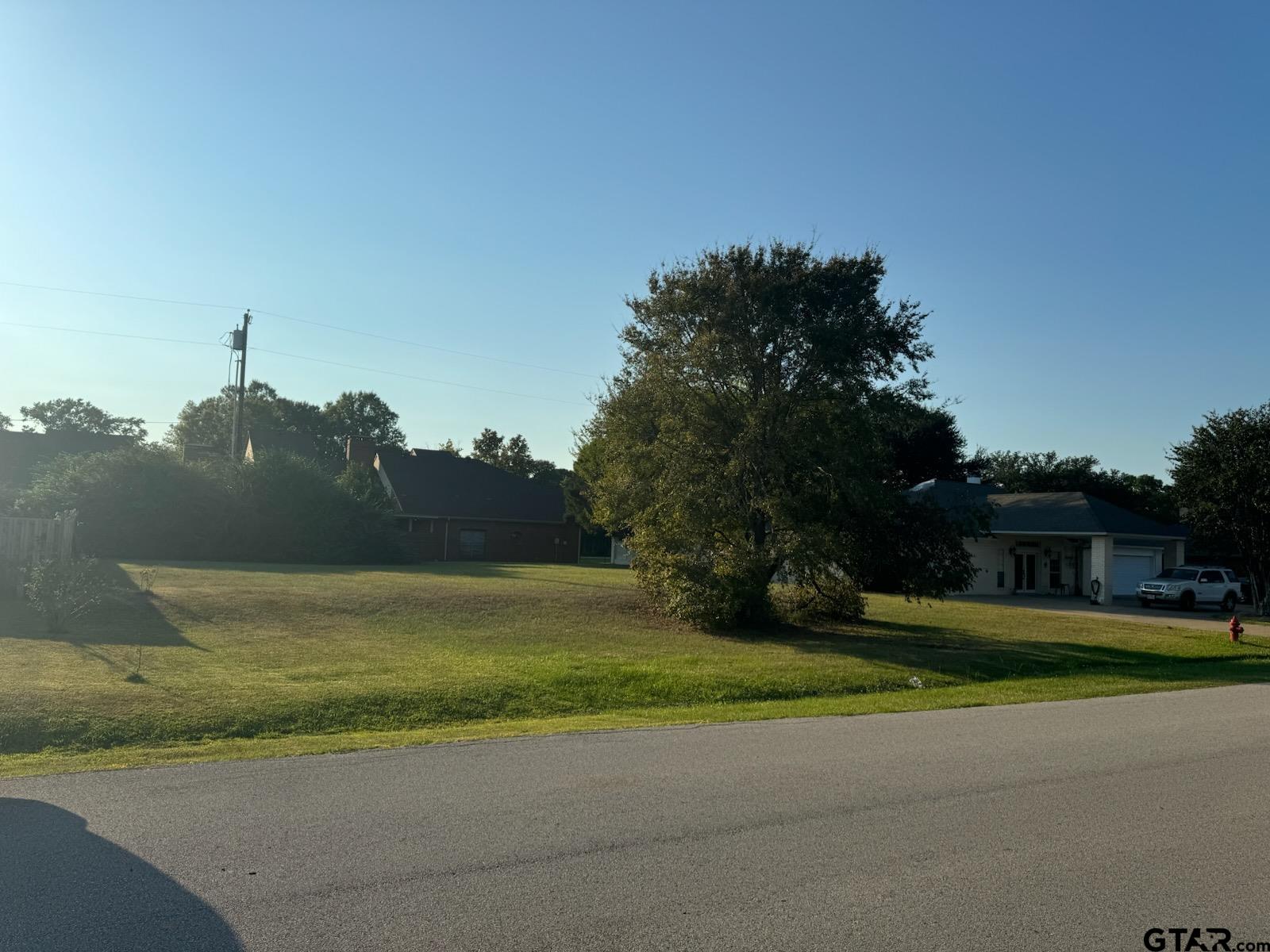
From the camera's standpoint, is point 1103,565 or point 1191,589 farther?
point 1103,565

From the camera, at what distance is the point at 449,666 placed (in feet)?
52.2

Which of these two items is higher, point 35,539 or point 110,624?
point 35,539

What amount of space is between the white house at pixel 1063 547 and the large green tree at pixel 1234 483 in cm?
425

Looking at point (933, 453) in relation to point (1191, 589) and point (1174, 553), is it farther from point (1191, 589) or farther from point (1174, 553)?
point (1191, 589)

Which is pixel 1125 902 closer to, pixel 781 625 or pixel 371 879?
pixel 371 879

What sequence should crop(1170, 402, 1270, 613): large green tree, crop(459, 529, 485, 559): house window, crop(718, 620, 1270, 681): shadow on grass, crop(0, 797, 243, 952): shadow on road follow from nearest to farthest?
crop(0, 797, 243, 952): shadow on road < crop(718, 620, 1270, 681): shadow on grass < crop(1170, 402, 1270, 613): large green tree < crop(459, 529, 485, 559): house window

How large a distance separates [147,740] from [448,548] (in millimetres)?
38438

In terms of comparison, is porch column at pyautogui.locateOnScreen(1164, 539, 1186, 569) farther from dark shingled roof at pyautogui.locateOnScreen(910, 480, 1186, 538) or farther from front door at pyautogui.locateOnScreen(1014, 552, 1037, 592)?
front door at pyautogui.locateOnScreen(1014, 552, 1037, 592)

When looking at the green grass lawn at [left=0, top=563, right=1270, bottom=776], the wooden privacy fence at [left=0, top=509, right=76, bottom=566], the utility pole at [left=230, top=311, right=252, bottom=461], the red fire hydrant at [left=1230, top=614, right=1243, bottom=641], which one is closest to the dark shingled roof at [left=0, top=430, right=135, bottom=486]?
the utility pole at [left=230, top=311, right=252, bottom=461]

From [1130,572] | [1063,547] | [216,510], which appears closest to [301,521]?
[216,510]

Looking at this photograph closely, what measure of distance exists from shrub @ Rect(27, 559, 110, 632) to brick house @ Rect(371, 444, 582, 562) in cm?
2692

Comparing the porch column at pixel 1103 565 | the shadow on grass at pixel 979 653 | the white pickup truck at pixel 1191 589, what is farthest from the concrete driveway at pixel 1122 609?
the shadow on grass at pixel 979 653

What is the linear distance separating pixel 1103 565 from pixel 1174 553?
6.04 metres

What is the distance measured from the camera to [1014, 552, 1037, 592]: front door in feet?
144
